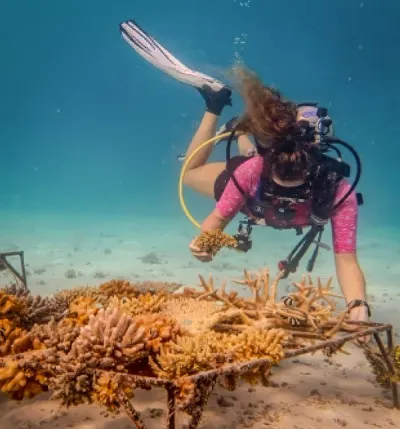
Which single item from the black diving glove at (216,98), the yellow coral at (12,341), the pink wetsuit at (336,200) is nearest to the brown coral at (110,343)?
the yellow coral at (12,341)

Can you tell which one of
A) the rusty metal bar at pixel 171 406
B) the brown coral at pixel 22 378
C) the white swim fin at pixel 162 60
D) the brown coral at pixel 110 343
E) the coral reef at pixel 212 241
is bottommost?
the brown coral at pixel 22 378

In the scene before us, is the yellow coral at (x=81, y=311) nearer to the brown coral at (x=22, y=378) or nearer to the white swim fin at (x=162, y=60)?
the brown coral at (x=22, y=378)

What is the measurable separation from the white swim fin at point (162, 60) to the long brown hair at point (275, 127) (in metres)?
3.27

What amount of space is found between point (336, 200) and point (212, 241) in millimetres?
2053

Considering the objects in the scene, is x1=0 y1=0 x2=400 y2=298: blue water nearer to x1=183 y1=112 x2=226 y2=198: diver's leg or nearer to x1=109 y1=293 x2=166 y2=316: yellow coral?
x1=183 y1=112 x2=226 y2=198: diver's leg

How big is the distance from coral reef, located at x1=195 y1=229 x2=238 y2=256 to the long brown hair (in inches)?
45.3

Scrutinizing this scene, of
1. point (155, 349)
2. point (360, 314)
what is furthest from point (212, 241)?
point (155, 349)

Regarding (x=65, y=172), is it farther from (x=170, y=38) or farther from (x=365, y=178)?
(x=365, y=178)

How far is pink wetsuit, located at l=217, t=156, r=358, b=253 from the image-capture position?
5.67m

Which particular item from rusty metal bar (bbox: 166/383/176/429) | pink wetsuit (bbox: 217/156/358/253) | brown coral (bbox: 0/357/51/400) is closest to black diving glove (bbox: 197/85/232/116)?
pink wetsuit (bbox: 217/156/358/253)

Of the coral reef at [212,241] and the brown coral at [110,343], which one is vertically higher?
the coral reef at [212,241]

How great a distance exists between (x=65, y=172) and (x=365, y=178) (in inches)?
4133

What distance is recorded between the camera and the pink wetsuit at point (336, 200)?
567cm

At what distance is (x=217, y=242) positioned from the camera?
203 inches
